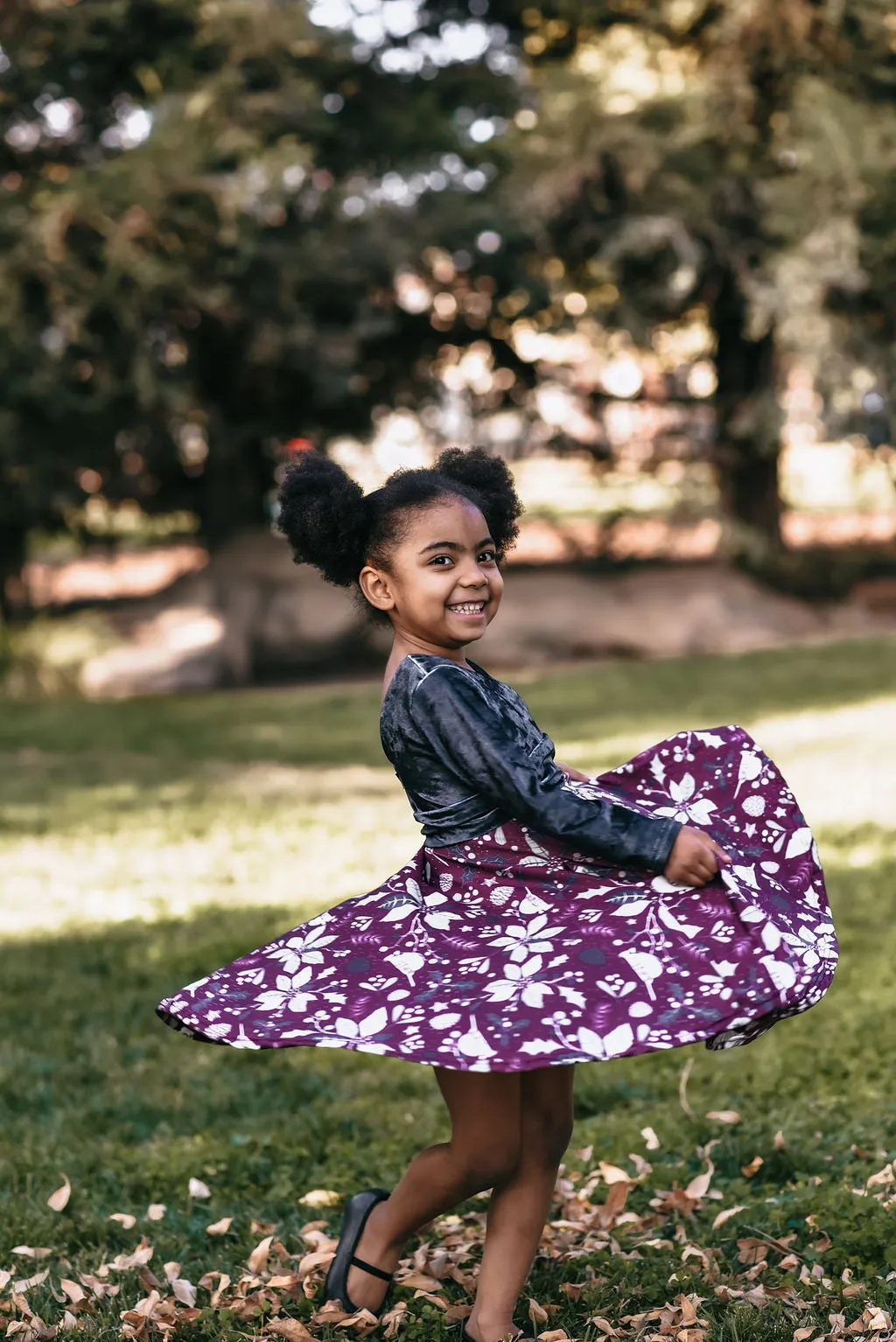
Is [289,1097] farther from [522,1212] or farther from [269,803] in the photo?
[269,803]

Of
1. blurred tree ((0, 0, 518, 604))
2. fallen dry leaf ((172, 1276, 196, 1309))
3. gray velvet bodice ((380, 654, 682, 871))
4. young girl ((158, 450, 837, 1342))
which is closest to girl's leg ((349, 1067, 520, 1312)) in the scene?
young girl ((158, 450, 837, 1342))

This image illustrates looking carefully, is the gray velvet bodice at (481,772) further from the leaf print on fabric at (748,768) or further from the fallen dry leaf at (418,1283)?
the fallen dry leaf at (418,1283)

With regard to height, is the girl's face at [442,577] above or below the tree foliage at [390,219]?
below

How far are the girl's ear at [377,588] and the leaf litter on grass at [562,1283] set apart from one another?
1427 mm

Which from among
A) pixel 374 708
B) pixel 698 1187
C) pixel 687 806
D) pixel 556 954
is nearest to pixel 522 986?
pixel 556 954

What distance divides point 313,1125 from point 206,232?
9.96 metres

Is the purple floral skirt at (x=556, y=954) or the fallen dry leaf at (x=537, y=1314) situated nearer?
the purple floral skirt at (x=556, y=954)

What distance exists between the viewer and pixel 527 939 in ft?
8.79

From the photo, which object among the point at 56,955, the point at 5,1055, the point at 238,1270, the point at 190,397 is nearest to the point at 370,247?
the point at 190,397

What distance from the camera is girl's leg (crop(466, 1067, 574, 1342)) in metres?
2.83

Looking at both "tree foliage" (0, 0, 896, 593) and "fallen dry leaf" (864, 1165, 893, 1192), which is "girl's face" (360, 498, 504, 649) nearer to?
"fallen dry leaf" (864, 1165, 893, 1192)

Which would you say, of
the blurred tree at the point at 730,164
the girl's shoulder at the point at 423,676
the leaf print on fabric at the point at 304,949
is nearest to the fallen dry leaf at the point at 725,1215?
the leaf print on fabric at the point at 304,949

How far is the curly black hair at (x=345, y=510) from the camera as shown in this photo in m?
2.91

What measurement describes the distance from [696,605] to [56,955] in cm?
1051
